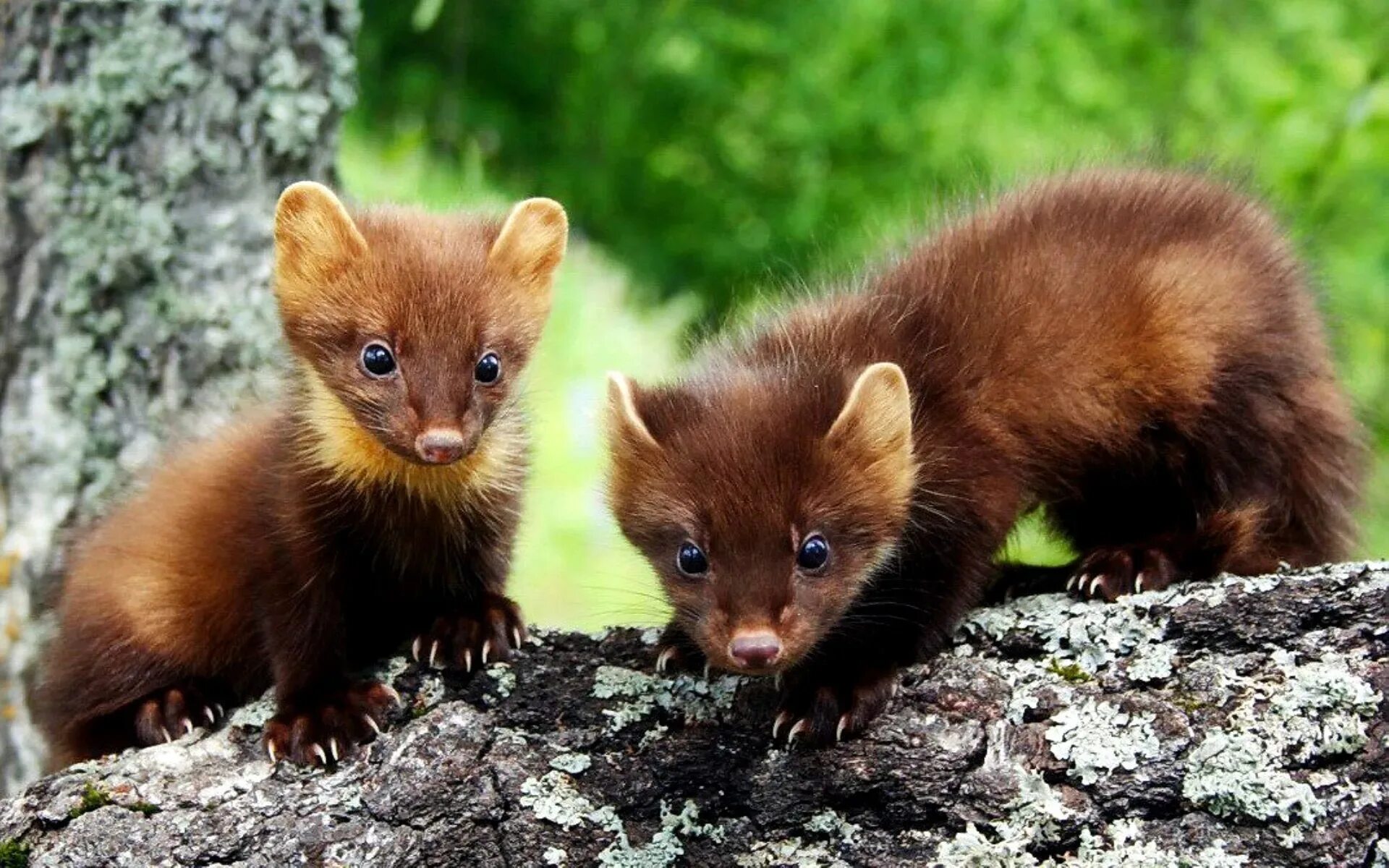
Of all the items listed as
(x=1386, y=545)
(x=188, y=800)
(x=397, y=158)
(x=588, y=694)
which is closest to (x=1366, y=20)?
(x=1386, y=545)

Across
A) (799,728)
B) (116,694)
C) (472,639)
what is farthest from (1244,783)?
(116,694)

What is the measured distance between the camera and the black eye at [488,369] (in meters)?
4.85

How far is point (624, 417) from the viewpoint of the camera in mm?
4602

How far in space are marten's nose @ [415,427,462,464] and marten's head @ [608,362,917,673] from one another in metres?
0.50

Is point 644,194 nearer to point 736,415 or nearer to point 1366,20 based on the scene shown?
point 1366,20

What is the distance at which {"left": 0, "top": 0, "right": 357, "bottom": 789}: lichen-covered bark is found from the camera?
587 cm

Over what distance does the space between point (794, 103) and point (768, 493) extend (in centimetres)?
488

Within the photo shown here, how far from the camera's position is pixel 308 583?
4793 millimetres

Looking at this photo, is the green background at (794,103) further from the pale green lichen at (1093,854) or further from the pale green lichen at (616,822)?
the pale green lichen at (1093,854)

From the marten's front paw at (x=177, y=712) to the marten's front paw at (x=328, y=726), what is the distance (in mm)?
703

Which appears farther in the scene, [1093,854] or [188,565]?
[188,565]

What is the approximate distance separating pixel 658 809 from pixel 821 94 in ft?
18.0

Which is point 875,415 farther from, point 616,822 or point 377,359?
point 377,359

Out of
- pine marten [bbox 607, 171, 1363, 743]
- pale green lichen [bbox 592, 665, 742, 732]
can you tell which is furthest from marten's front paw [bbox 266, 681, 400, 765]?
pine marten [bbox 607, 171, 1363, 743]
